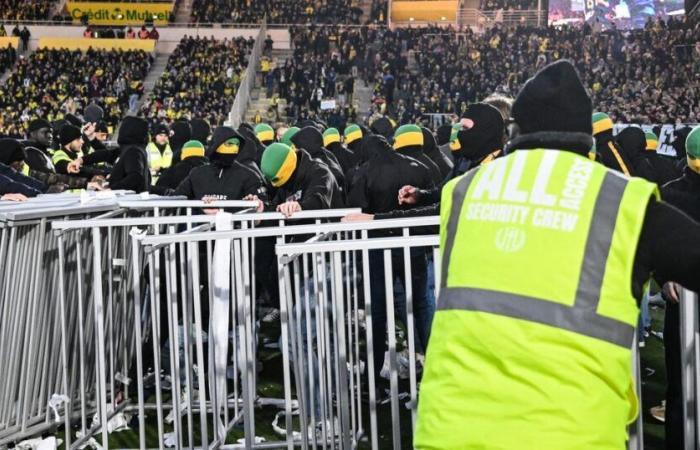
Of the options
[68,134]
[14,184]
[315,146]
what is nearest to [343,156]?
[315,146]

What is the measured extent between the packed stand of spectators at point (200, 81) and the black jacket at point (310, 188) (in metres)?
21.9

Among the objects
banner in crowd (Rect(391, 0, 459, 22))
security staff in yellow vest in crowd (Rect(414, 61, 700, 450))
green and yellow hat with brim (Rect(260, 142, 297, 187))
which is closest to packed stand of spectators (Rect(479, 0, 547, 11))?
banner in crowd (Rect(391, 0, 459, 22))

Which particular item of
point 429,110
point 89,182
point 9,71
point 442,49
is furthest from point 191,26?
point 89,182

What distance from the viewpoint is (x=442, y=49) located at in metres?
35.8

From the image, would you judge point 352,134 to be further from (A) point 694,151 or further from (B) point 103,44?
(B) point 103,44

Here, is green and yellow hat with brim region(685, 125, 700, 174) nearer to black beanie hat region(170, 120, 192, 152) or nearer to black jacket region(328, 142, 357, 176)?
black jacket region(328, 142, 357, 176)

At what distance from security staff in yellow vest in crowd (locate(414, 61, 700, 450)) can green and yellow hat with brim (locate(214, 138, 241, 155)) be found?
5024 millimetres

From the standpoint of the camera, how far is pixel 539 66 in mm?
32125

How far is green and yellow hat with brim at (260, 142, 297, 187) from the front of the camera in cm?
663

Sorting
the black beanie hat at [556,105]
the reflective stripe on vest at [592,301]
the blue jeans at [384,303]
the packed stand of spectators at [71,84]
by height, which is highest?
the packed stand of spectators at [71,84]

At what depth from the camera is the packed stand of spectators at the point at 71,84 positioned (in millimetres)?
31406

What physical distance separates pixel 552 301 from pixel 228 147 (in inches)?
207

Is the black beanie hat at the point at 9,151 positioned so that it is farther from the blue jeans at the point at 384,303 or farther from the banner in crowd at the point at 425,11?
the banner in crowd at the point at 425,11

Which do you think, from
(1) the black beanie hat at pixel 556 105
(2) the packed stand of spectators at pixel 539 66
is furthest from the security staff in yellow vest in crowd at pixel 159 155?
(2) the packed stand of spectators at pixel 539 66
